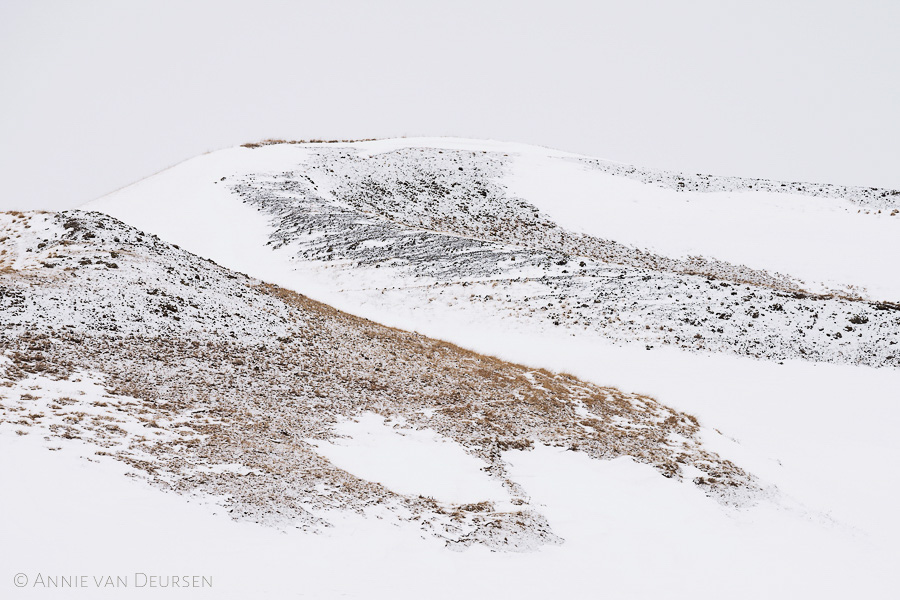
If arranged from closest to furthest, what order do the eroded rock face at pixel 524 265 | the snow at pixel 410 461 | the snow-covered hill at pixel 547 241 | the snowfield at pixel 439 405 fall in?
the snowfield at pixel 439 405 < the snow at pixel 410 461 < the eroded rock face at pixel 524 265 < the snow-covered hill at pixel 547 241

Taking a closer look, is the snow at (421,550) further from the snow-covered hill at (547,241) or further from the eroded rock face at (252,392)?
the snow-covered hill at (547,241)

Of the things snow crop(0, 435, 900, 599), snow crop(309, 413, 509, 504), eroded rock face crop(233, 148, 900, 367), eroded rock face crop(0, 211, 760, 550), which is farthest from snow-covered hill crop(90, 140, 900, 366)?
snow crop(309, 413, 509, 504)

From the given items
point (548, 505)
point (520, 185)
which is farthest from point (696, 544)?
point (520, 185)

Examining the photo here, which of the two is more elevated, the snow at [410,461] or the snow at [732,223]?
the snow at [732,223]

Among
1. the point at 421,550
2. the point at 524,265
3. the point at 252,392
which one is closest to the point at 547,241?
the point at 524,265

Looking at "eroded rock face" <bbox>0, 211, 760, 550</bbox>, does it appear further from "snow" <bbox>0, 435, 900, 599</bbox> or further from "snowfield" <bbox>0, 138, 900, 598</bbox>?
"snow" <bbox>0, 435, 900, 599</bbox>

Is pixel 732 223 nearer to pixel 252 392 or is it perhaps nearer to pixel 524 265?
pixel 524 265

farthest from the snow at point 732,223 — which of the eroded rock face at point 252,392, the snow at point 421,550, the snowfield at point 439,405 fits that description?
the snow at point 421,550
